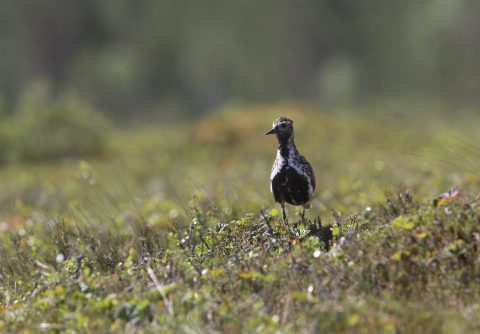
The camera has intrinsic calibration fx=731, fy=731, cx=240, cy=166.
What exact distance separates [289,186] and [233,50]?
186 ft

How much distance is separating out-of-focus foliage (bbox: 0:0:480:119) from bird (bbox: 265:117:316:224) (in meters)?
50.6

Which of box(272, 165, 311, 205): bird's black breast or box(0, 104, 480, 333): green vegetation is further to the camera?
box(272, 165, 311, 205): bird's black breast

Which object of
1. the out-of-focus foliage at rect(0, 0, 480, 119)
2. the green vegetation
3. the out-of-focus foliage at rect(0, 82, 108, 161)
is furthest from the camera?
the out-of-focus foliage at rect(0, 0, 480, 119)

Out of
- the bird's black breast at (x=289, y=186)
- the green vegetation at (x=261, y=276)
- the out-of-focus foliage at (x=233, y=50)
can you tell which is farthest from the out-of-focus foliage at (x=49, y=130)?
the out-of-focus foliage at (x=233, y=50)

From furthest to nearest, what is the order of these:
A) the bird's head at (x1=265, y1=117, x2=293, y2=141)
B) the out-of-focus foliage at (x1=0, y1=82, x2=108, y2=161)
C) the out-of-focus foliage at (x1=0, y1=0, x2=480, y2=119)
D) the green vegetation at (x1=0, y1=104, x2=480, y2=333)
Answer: the out-of-focus foliage at (x1=0, y1=0, x2=480, y2=119)
the out-of-focus foliage at (x1=0, y1=82, x2=108, y2=161)
the bird's head at (x1=265, y1=117, x2=293, y2=141)
the green vegetation at (x1=0, y1=104, x2=480, y2=333)

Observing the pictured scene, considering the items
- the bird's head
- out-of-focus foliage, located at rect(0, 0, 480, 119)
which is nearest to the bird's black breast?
the bird's head

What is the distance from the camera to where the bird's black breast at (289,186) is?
26.1 feet

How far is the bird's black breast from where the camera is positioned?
26.1 ft

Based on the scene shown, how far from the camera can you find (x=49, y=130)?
Result: 2784 centimetres

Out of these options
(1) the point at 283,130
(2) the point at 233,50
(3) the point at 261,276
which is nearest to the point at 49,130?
(1) the point at 283,130

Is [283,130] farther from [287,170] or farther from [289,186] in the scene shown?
[289,186]

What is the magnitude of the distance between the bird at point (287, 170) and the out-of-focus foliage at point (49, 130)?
20.0m

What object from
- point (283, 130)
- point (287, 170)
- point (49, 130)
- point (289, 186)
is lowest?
point (49, 130)

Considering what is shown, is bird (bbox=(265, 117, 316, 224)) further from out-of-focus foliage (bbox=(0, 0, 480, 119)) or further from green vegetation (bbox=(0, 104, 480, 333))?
out-of-focus foliage (bbox=(0, 0, 480, 119))
